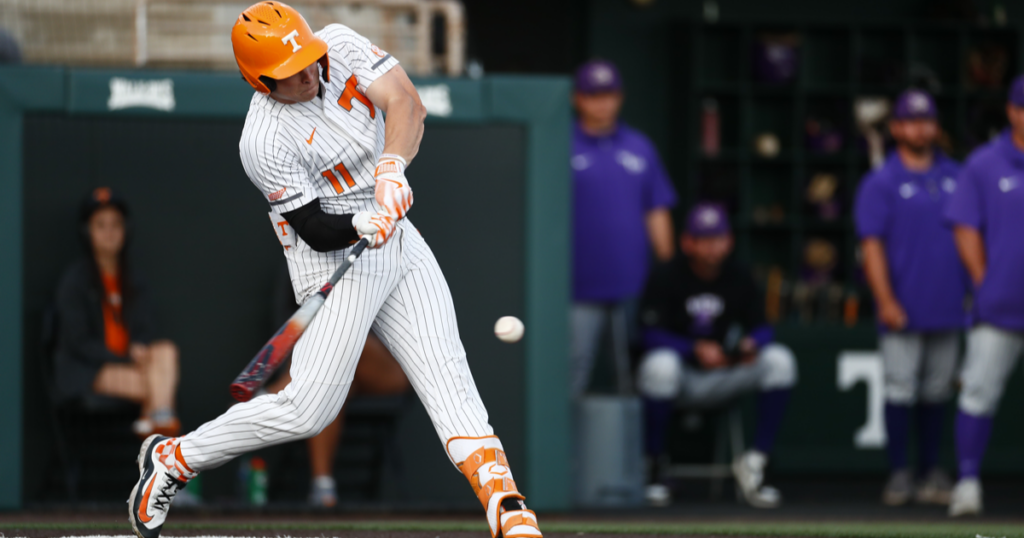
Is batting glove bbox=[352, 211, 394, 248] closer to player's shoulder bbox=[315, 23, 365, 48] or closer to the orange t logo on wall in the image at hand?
the orange t logo on wall

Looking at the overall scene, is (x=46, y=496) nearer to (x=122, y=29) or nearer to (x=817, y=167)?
(x=122, y=29)

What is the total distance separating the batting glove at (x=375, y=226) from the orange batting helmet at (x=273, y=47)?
0.44 metres

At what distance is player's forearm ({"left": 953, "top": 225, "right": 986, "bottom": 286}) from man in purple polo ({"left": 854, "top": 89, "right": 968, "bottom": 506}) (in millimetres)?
550

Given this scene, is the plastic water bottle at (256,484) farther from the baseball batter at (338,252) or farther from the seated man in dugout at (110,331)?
the baseball batter at (338,252)

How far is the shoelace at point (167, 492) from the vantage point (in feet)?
12.5

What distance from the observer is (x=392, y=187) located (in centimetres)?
346

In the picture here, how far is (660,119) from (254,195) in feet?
11.9

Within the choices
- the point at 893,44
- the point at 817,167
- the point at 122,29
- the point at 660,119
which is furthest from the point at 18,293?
the point at 893,44

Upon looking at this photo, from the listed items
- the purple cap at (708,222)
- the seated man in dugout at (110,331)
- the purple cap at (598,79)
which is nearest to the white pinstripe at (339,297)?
the seated man in dugout at (110,331)

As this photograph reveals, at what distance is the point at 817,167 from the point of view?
854cm

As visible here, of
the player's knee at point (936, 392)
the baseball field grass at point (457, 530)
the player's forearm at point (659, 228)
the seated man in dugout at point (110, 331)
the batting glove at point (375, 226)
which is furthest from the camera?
the player's forearm at point (659, 228)

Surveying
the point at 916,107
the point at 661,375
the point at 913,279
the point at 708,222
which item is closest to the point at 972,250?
the point at 913,279

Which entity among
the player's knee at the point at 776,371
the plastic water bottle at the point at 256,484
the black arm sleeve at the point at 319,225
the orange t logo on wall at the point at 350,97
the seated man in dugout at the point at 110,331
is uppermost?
the orange t logo on wall at the point at 350,97

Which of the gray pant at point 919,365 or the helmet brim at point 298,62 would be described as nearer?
the helmet brim at point 298,62
